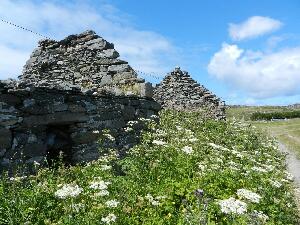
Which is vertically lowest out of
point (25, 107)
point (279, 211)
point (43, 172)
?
point (279, 211)

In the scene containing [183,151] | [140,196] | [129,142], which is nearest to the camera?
[140,196]

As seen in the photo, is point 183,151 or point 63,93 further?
point 63,93

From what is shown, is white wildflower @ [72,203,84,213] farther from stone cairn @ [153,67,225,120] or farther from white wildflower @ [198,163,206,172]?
stone cairn @ [153,67,225,120]

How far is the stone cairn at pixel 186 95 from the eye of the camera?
30969mm

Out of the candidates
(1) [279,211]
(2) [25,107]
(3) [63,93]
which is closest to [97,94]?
(3) [63,93]

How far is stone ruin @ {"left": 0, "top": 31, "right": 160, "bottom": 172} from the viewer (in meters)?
9.54

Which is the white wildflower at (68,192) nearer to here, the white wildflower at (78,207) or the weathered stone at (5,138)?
the white wildflower at (78,207)

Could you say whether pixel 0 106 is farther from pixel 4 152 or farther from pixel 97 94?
pixel 97 94

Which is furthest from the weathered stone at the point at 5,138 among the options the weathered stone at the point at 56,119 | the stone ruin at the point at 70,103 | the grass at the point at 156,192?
the grass at the point at 156,192

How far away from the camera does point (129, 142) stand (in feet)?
44.3

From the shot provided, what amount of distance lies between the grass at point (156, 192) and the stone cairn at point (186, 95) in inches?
743

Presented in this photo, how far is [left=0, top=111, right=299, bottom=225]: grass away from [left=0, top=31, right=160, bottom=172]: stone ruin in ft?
3.48

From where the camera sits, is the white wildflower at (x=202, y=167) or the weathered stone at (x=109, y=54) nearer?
the white wildflower at (x=202, y=167)

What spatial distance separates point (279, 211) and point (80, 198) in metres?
4.18
